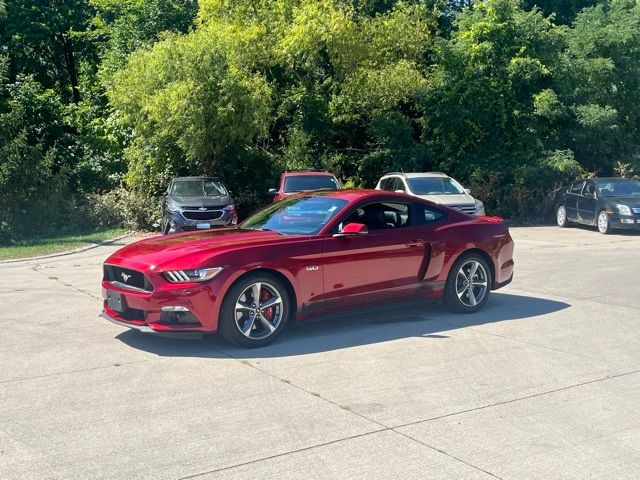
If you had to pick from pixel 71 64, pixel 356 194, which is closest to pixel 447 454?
pixel 356 194

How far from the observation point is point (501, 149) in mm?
26281

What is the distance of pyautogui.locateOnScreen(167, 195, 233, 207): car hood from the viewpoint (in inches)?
755

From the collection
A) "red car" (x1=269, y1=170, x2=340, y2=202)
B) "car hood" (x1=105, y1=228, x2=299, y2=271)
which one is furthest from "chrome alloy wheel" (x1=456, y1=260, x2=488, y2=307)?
"red car" (x1=269, y1=170, x2=340, y2=202)

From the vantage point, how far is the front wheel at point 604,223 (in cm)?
2070

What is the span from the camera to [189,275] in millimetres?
7141

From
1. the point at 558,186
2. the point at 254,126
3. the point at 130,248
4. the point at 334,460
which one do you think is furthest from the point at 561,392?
the point at 558,186

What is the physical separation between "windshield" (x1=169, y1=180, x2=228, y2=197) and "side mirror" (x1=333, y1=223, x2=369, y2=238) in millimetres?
12696

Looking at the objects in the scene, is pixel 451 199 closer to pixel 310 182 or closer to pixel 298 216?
pixel 310 182

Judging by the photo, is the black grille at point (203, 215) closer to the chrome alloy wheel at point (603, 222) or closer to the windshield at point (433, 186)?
the windshield at point (433, 186)

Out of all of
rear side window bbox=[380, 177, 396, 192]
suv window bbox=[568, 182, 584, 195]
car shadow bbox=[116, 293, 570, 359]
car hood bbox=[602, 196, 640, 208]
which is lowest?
car shadow bbox=[116, 293, 570, 359]

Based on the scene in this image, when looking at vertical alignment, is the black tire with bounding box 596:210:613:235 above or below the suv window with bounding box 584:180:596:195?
below

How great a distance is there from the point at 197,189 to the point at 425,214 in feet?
40.8

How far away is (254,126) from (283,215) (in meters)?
14.5

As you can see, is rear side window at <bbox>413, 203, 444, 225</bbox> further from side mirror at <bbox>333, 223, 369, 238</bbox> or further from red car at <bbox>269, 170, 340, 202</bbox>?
red car at <bbox>269, 170, 340, 202</bbox>
